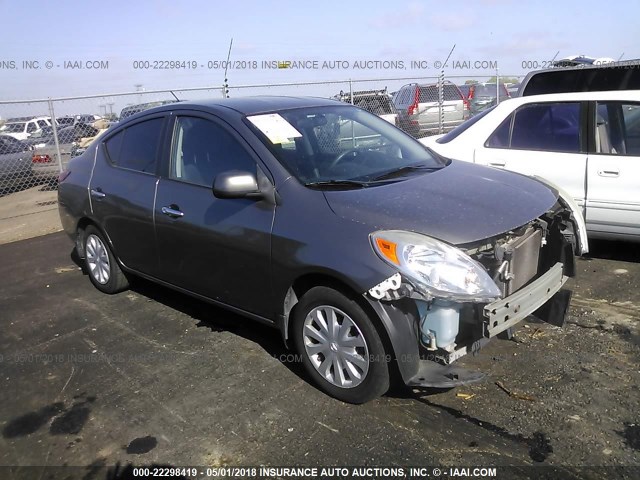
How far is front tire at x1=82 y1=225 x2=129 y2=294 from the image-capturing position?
16.4 feet

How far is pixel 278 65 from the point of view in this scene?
13234 millimetres

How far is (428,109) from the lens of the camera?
46.5ft

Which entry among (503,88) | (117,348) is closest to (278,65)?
(503,88)

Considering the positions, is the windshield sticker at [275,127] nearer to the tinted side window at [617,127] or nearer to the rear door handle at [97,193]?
the rear door handle at [97,193]

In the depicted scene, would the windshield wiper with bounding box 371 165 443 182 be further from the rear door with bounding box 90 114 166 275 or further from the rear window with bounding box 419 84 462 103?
the rear window with bounding box 419 84 462 103

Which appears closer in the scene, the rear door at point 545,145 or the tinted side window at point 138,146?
the tinted side window at point 138,146

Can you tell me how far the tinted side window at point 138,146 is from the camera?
4.34 metres

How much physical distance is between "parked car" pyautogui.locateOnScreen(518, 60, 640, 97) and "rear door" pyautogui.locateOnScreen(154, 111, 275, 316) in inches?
181

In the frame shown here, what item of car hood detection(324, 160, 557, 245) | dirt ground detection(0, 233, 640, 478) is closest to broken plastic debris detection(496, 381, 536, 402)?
dirt ground detection(0, 233, 640, 478)

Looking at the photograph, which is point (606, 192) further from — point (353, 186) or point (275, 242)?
point (275, 242)

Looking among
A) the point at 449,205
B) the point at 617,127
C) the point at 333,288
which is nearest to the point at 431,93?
the point at 617,127

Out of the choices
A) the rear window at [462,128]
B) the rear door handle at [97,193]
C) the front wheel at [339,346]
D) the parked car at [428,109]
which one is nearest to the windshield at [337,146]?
the front wheel at [339,346]

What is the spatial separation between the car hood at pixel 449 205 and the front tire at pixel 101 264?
8.59 ft

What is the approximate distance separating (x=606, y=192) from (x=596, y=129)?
1.96ft
